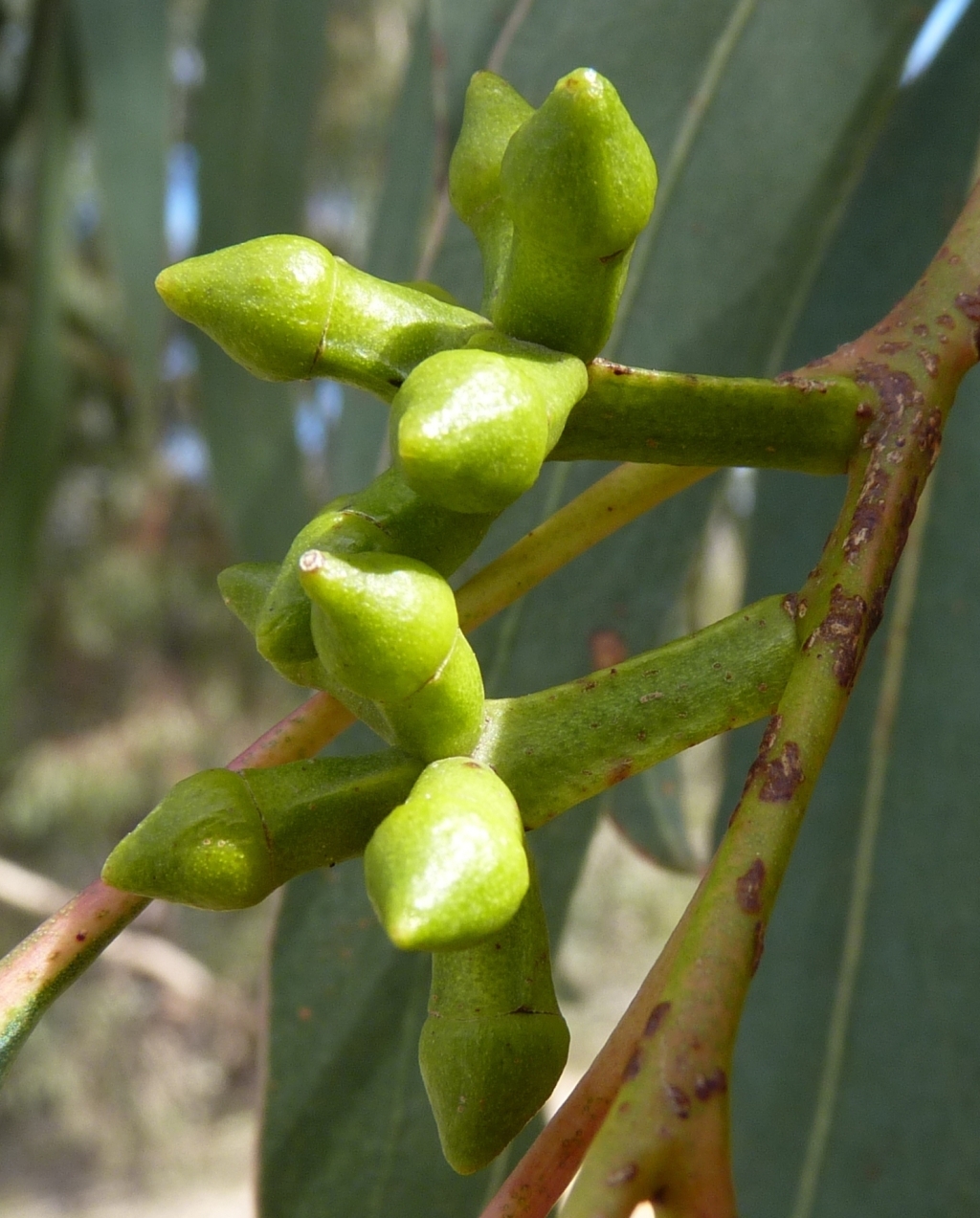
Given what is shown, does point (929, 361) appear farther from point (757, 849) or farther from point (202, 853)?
point (202, 853)

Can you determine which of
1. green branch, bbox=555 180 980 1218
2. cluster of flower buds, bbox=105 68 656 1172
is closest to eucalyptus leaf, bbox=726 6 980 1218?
green branch, bbox=555 180 980 1218

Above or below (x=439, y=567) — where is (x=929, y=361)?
above

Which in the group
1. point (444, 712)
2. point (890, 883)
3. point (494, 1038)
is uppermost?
point (444, 712)

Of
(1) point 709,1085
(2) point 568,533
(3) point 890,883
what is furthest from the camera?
(3) point 890,883

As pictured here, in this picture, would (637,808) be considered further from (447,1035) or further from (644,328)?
(447,1035)

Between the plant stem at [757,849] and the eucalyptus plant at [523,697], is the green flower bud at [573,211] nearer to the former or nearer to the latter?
the eucalyptus plant at [523,697]

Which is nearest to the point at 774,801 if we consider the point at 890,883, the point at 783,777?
the point at 783,777

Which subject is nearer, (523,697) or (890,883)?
(523,697)
